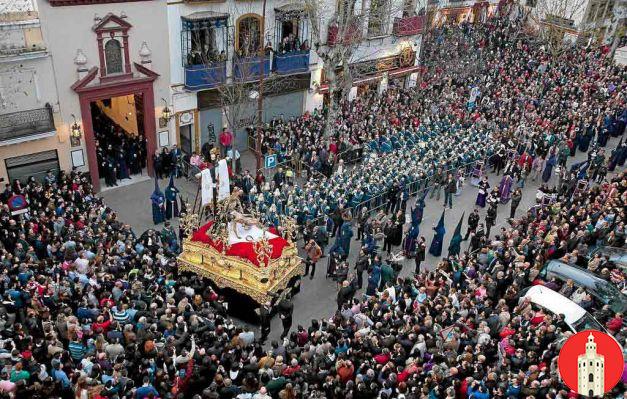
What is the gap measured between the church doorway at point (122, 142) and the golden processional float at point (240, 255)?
7498mm

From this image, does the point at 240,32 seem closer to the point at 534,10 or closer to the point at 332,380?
the point at 332,380

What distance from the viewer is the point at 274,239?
15828mm

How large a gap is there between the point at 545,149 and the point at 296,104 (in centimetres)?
1137

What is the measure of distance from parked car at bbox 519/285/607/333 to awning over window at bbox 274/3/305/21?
15.6 meters

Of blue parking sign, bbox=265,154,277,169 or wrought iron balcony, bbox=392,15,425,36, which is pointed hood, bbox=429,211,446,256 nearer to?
blue parking sign, bbox=265,154,277,169

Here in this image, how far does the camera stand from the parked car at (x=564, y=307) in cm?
1334

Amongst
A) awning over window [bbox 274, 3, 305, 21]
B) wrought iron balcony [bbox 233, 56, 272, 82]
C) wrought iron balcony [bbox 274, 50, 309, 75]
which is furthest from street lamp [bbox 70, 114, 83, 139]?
awning over window [bbox 274, 3, 305, 21]

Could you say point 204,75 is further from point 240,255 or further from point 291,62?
point 240,255

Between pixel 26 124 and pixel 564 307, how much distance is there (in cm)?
1732

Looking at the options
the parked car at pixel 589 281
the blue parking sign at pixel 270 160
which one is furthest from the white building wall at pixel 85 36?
the parked car at pixel 589 281

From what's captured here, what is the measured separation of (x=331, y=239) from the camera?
64.8ft

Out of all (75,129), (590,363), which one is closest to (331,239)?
(75,129)

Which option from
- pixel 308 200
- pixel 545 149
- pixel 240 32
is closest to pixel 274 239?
pixel 308 200

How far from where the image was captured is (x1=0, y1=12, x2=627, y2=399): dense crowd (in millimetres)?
11242
